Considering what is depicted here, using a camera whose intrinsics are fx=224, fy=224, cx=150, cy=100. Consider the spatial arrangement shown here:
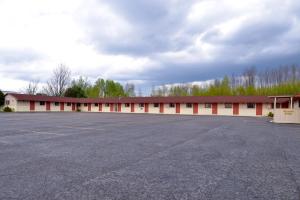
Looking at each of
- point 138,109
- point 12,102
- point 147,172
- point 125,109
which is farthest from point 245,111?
point 12,102

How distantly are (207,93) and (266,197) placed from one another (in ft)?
184

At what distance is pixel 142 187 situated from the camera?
4324 mm

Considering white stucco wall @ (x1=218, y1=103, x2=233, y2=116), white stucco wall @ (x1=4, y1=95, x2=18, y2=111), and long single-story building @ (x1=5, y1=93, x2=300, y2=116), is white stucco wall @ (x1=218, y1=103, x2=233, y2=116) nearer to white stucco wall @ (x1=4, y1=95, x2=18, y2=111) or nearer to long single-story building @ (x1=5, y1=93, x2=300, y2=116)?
long single-story building @ (x1=5, y1=93, x2=300, y2=116)

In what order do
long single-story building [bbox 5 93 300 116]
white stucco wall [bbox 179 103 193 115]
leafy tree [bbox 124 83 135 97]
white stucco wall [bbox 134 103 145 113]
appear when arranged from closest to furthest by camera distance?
long single-story building [bbox 5 93 300 116] → white stucco wall [bbox 179 103 193 115] → white stucco wall [bbox 134 103 145 113] → leafy tree [bbox 124 83 135 97]

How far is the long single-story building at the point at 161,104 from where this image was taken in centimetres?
3397

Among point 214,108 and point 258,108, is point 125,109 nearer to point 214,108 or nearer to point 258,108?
point 214,108

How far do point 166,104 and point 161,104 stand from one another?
1.03m

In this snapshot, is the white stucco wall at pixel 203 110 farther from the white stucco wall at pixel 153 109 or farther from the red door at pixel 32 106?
the red door at pixel 32 106

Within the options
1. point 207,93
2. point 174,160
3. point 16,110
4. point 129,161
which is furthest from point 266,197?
point 207,93

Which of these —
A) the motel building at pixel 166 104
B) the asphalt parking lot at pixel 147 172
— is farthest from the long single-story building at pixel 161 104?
the asphalt parking lot at pixel 147 172

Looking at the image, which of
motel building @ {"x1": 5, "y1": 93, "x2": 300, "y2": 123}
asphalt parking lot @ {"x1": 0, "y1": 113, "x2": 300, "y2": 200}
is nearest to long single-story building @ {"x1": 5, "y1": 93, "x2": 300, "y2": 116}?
motel building @ {"x1": 5, "y1": 93, "x2": 300, "y2": 123}

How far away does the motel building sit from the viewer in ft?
110

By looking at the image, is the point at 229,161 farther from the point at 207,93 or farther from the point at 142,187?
the point at 207,93

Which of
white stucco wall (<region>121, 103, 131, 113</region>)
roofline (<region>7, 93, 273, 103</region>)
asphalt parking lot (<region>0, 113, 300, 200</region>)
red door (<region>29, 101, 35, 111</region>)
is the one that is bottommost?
asphalt parking lot (<region>0, 113, 300, 200</region>)
